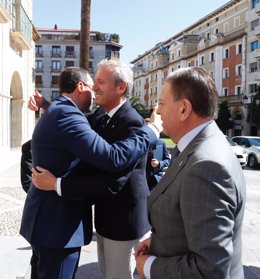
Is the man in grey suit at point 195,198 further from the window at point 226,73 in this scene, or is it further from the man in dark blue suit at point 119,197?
the window at point 226,73

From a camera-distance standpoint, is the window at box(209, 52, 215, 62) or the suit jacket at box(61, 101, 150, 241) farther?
the window at box(209, 52, 215, 62)

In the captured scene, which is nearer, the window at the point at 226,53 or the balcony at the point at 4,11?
the balcony at the point at 4,11

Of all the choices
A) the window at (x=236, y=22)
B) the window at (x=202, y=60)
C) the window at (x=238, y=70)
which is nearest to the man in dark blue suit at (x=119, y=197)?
the window at (x=238, y=70)

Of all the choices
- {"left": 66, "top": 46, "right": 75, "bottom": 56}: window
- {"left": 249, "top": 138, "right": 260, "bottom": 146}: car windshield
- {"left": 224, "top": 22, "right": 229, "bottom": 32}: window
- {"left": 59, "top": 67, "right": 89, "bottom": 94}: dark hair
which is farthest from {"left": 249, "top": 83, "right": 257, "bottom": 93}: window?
{"left": 59, "top": 67, "right": 89, "bottom": 94}: dark hair

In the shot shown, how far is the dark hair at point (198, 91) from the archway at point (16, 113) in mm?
21129

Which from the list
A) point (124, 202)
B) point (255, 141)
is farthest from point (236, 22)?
point (124, 202)

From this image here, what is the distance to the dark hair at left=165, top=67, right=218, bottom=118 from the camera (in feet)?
5.09

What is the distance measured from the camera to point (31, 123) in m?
24.3

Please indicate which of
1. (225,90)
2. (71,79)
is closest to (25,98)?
(71,79)

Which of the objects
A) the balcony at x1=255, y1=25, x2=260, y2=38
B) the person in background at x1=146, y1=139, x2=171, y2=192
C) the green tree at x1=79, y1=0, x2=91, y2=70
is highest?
the balcony at x1=255, y1=25, x2=260, y2=38

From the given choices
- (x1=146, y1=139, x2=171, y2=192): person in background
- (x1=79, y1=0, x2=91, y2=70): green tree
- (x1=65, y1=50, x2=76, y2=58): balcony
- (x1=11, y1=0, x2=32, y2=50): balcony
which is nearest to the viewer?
(x1=146, y1=139, x2=171, y2=192): person in background

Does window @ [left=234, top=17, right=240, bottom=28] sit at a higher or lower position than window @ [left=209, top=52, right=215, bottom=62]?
higher

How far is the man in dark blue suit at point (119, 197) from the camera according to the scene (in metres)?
2.44

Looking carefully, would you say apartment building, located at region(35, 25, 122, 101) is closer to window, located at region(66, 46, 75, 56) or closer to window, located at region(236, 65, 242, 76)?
window, located at region(66, 46, 75, 56)
